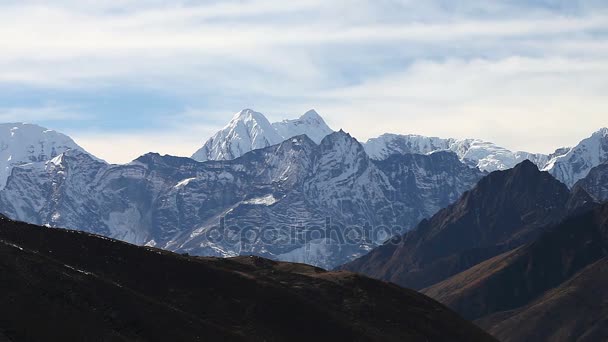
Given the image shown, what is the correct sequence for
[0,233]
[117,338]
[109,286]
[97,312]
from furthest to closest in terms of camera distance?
[0,233]
[109,286]
[97,312]
[117,338]

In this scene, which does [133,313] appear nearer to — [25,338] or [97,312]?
[97,312]

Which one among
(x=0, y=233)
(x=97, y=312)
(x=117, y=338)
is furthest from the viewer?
(x=0, y=233)

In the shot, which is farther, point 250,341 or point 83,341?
point 250,341

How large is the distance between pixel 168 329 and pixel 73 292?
621 inches

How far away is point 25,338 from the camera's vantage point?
140 m

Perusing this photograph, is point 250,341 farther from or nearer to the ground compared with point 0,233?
nearer to the ground

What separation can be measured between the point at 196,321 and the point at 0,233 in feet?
143

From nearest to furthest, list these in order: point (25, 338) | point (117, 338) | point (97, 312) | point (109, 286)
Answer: point (25, 338)
point (117, 338)
point (97, 312)
point (109, 286)

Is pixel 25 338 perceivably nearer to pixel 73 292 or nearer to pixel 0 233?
pixel 73 292

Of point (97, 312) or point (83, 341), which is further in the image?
point (97, 312)

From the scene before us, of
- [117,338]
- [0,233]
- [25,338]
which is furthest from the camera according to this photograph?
[0,233]

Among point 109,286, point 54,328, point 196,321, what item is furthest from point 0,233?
point 54,328

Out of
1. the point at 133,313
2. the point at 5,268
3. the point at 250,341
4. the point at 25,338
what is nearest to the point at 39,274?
the point at 5,268

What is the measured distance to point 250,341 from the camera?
614ft
